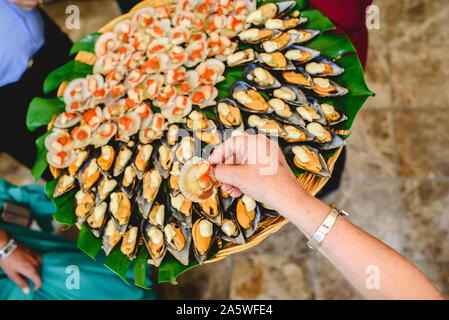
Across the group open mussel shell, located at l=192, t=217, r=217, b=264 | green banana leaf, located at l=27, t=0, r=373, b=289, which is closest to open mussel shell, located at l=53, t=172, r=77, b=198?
green banana leaf, located at l=27, t=0, r=373, b=289

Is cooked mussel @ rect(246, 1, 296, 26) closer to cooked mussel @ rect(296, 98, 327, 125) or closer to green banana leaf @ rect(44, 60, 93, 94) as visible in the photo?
cooked mussel @ rect(296, 98, 327, 125)

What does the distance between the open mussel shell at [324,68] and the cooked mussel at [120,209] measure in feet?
2.56

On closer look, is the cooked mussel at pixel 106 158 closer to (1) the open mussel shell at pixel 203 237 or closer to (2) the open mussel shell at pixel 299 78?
(1) the open mussel shell at pixel 203 237

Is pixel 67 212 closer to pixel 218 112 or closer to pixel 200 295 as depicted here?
pixel 218 112

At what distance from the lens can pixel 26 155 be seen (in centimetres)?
164

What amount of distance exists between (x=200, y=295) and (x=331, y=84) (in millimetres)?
1244

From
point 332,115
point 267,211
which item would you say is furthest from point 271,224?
point 332,115

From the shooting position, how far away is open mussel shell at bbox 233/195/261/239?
3.18 feet

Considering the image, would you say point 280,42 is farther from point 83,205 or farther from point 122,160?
point 83,205

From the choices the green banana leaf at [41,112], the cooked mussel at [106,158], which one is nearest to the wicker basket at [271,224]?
the cooked mussel at [106,158]

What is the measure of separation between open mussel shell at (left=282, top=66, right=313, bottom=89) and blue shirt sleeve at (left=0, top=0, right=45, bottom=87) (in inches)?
40.3

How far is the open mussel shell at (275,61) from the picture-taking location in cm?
110
